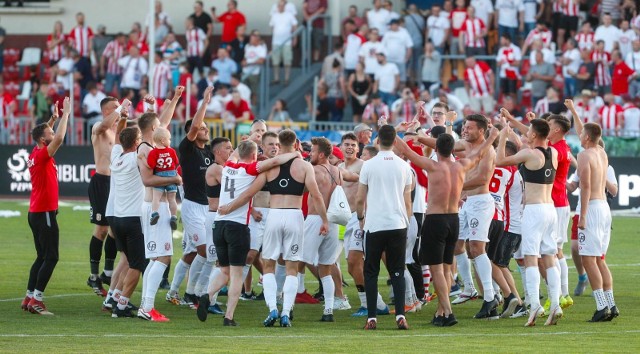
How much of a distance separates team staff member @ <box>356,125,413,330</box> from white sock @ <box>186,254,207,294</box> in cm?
297

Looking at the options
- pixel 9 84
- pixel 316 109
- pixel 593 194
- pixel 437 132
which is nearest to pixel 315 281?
pixel 437 132

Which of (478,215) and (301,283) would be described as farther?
(301,283)

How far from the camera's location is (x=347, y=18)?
36.7m

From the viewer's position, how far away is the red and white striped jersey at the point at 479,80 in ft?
110

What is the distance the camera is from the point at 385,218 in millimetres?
14883

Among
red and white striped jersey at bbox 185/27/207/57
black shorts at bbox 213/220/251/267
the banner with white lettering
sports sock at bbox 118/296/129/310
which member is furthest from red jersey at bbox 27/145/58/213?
red and white striped jersey at bbox 185/27/207/57

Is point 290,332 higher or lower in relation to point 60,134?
lower

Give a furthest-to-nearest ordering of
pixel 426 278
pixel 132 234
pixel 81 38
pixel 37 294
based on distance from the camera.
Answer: pixel 81 38 < pixel 426 278 < pixel 37 294 < pixel 132 234

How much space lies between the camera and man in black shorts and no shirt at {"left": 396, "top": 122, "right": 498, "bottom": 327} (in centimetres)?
1516

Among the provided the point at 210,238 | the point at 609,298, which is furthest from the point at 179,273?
the point at 609,298

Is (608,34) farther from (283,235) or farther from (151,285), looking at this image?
(151,285)

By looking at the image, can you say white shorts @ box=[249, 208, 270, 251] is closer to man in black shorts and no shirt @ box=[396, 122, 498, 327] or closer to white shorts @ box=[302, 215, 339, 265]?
white shorts @ box=[302, 215, 339, 265]

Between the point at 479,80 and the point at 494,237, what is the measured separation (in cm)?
1741

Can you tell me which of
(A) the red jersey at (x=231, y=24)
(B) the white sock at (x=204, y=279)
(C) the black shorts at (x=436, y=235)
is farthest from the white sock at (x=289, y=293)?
(A) the red jersey at (x=231, y=24)
